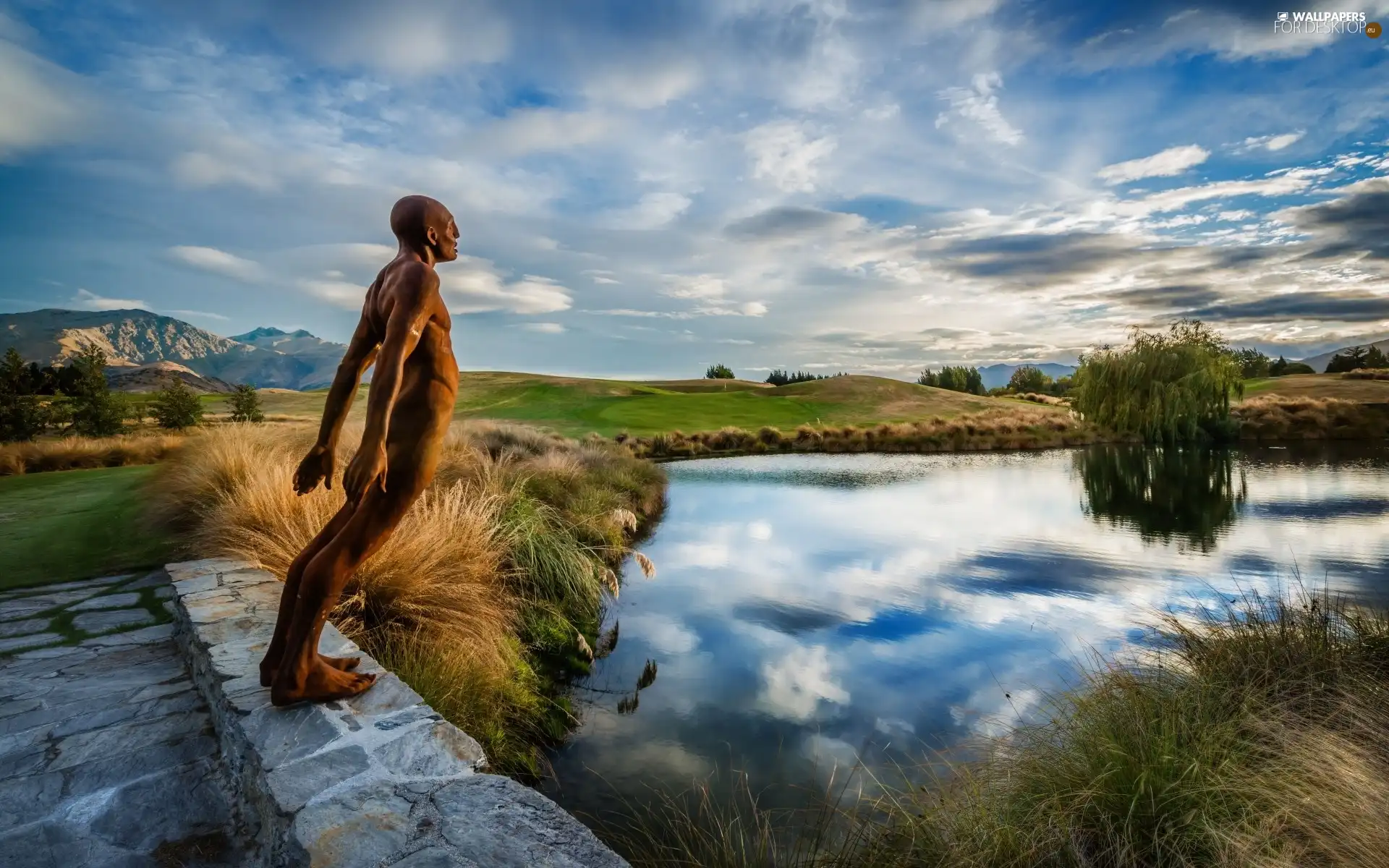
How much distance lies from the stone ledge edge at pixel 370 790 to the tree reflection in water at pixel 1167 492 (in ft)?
32.7

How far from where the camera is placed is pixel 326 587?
224 centimetres

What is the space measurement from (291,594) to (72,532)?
507 centimetres

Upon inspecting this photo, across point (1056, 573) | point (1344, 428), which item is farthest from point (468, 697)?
point (1344, 428)

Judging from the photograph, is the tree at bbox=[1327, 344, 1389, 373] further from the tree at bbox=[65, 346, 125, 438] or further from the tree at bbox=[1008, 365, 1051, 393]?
the tree at bbox=[65, 346, 125, 438]

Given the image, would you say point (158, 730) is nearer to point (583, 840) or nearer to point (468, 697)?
point (468, 697)

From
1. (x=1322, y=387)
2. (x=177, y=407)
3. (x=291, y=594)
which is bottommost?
(x=291, y=594)

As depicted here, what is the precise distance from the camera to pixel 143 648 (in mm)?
3326

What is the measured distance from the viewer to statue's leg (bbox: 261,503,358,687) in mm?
2348

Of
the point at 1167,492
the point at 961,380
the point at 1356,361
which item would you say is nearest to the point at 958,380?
the point at 961,380

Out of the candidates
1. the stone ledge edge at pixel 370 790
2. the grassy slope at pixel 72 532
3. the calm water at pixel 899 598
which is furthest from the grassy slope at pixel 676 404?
the stone ledge edge at pixel 370 790

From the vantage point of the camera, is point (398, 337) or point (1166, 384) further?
point (1166, 384)

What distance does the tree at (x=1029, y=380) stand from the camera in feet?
184

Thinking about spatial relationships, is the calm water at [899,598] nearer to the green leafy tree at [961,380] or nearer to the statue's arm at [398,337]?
the statue's arm at [398,337]

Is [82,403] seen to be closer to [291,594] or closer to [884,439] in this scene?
[291,594]
